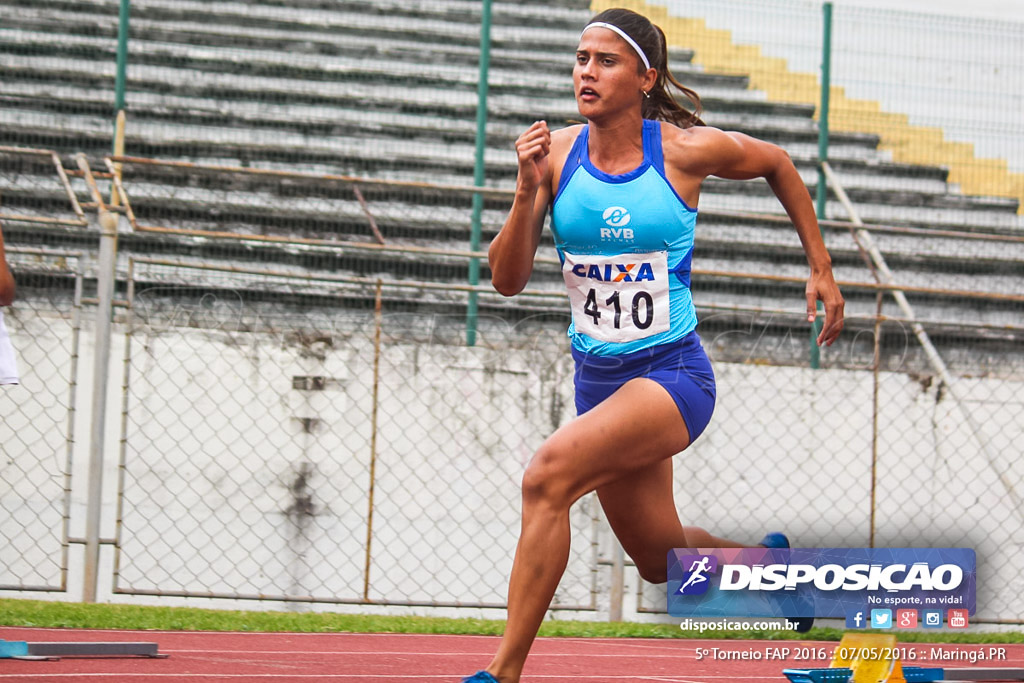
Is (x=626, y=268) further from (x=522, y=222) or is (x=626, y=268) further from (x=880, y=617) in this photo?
(x=880, y=617)

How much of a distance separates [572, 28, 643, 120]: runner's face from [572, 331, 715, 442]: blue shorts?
2.23 ft

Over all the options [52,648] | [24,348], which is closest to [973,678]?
[52,648]

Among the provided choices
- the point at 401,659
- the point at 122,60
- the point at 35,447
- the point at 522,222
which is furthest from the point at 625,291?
the point at 122,60

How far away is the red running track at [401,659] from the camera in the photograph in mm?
3887

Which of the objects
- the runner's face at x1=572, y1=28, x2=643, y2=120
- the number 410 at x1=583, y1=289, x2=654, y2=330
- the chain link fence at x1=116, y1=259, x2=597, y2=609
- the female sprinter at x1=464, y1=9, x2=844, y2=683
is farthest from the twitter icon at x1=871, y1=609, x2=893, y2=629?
the chain link fence at x1=116, y1=259, x2=597, y2=609

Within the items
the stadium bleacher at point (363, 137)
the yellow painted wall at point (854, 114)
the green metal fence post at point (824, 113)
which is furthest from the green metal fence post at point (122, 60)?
the green metal fence post at point (824, 113)

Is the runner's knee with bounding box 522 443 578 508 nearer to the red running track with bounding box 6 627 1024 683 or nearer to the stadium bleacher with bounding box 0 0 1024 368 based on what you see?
the red running track with bounding box 6 627 1024 683

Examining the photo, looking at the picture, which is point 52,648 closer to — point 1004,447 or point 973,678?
point 973,678

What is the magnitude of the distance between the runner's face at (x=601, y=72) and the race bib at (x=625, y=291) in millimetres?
412

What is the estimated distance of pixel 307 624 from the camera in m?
5.86

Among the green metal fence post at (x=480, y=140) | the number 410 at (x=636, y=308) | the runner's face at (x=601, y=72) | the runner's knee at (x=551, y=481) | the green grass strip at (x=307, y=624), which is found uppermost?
the green metal fence post at (x=480, y=140)

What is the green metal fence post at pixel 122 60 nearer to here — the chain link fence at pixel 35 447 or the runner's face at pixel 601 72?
the chain link fence at pixel 35 447

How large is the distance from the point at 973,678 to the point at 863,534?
133 inches

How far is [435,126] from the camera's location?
35.8 ft
